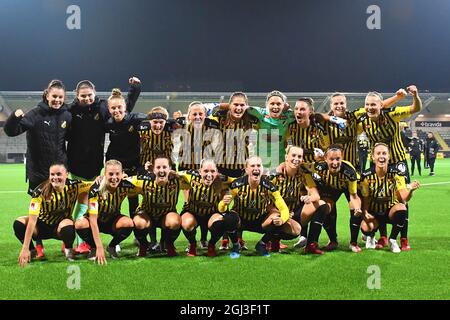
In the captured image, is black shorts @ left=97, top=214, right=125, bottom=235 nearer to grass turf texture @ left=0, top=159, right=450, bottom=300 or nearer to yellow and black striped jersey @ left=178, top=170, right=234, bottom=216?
grass turf texture @ left=0, top=159, right=450, bottom=300

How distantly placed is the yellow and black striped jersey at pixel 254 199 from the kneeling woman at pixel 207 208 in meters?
0.15

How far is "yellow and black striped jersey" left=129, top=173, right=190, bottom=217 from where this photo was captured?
4.46m

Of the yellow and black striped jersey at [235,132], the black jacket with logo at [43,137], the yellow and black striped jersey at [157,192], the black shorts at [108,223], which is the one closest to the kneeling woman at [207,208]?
the yellow and black striped jersey at [157,192]

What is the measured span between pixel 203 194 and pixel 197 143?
681 millimetres

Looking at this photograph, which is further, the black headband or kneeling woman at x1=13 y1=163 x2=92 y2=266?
the black headband

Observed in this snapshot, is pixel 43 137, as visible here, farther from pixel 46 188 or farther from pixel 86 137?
pixel 46 188

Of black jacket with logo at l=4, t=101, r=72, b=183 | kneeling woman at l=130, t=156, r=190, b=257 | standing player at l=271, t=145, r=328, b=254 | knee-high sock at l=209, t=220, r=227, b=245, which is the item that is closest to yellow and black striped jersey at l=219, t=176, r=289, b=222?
knee-high sock at l=209, t=220, r=227, b=245

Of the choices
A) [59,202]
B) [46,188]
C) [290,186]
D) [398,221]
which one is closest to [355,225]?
[398,221]

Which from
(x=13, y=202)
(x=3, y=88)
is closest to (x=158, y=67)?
(x=3, y=88)

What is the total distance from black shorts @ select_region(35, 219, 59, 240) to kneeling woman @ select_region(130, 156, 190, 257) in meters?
0.78

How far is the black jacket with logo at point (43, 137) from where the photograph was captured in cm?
450

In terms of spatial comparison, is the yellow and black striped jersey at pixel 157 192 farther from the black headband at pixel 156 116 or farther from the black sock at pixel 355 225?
the black sock at pixel 355 225

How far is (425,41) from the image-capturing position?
109ft

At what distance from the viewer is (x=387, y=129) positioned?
4863 millimetres
